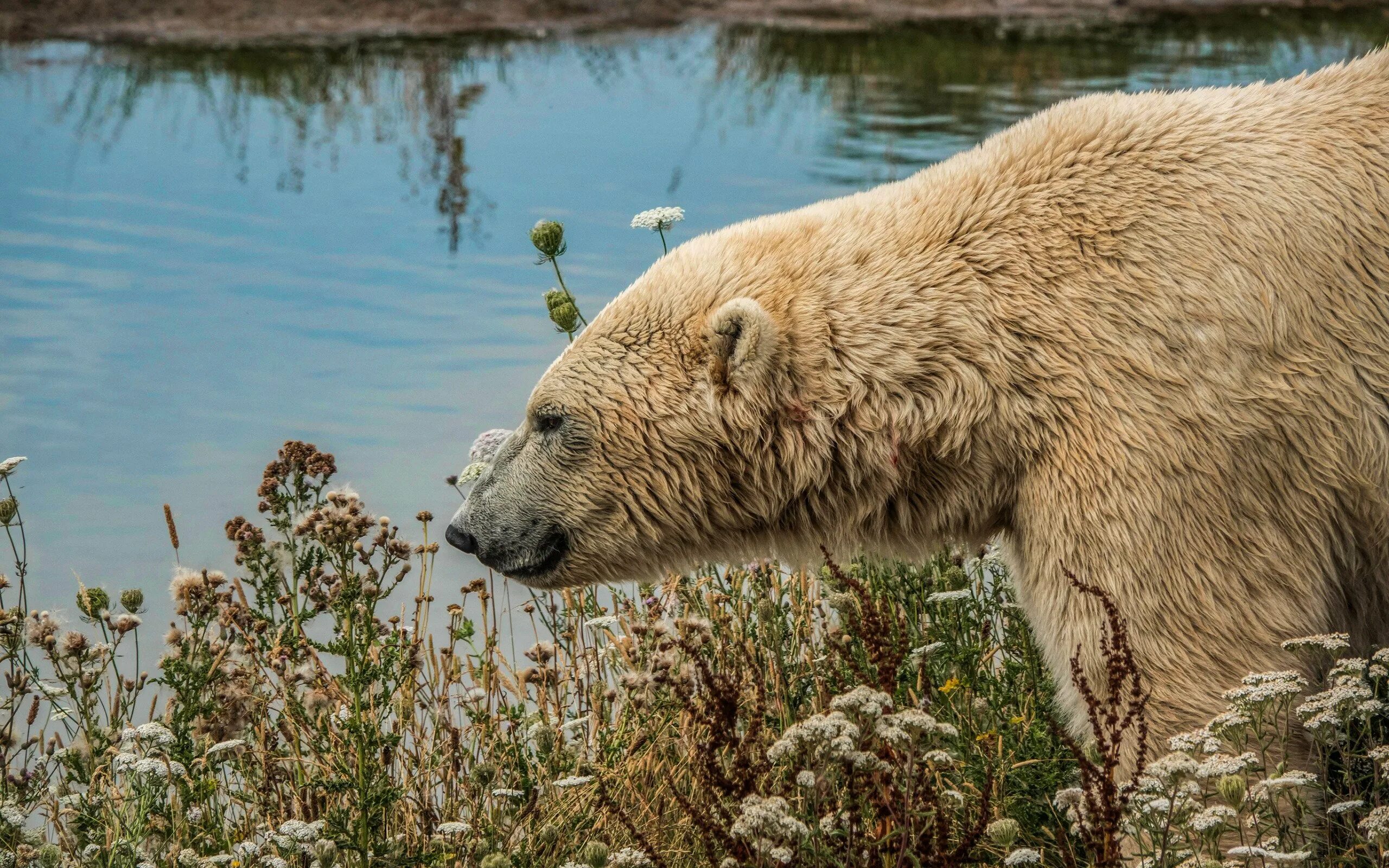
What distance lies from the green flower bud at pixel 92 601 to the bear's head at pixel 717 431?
93 centimetres

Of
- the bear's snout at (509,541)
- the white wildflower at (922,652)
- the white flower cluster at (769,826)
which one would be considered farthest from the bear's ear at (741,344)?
the white flower cluster at (769,826)

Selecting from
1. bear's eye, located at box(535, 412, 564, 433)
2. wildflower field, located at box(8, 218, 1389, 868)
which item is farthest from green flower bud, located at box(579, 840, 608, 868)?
bear's eye, located at box(535, 412, 564, 433)

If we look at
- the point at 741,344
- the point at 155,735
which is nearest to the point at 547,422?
the point at 741,344

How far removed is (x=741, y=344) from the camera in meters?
3.71

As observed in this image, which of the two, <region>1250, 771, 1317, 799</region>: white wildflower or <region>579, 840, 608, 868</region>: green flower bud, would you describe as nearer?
<region>1250, 771, 1317, 799</region>: white wildflower

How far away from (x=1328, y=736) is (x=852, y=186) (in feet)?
28.3

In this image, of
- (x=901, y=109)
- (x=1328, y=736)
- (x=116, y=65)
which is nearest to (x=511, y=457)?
(x=1328, y=736)

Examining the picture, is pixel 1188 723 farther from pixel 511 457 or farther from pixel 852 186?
pixel 852 186

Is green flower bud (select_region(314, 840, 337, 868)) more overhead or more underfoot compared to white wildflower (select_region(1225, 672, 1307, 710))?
more underfoot

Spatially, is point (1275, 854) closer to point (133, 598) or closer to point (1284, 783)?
point (1284, 783)

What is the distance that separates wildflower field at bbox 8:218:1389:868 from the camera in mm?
2855

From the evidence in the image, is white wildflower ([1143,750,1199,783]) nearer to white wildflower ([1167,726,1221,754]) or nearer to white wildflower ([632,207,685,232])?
white wildflower ([1167,726,1221,754])

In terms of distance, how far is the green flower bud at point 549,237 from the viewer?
436cm

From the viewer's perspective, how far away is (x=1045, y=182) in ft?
12.7
